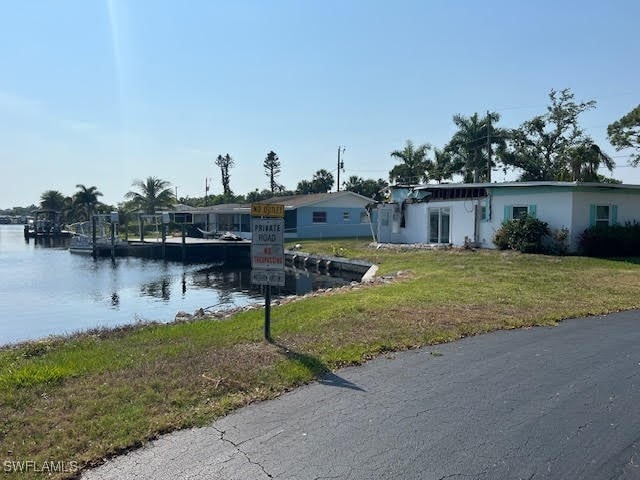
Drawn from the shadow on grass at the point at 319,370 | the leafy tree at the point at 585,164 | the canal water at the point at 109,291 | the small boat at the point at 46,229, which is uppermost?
the leafy tree at the point at 585,164

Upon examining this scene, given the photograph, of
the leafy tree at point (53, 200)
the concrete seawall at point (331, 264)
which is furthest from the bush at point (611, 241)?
the leafy tree at point (53, 200)

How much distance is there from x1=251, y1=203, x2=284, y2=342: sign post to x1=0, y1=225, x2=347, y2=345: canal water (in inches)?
277

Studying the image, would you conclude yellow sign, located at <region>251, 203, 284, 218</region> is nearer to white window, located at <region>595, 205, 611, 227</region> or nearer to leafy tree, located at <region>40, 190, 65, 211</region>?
white window, located at <region>595, 205, 611, 227</region>

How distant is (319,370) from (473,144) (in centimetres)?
3994

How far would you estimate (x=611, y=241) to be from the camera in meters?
20.1

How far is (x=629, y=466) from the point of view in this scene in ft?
12.5

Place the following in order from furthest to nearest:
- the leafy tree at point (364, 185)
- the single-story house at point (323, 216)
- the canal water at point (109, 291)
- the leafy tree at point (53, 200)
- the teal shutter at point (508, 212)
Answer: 1. the leafy tree at point (53, 200)
2. the leafy tree at point (364, 185)
3. the single-story house at point (323, 216)
4. the teal shutter at point (508, 212)
5. the canal water at point (109, 291)

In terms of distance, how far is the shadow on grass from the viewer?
221 inches

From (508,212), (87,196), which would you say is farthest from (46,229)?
(508,212)

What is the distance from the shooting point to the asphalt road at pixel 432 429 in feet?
12.4

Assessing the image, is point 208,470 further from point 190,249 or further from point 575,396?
point 190,249

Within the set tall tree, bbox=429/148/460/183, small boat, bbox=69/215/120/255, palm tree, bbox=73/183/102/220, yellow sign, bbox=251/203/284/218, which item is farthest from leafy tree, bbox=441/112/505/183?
palm tree, bbox=73/183/102/220

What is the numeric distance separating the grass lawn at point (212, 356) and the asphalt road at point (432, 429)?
14.9 inches

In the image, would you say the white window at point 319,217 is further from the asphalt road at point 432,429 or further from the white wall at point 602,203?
the asphalt road at point 432,429
